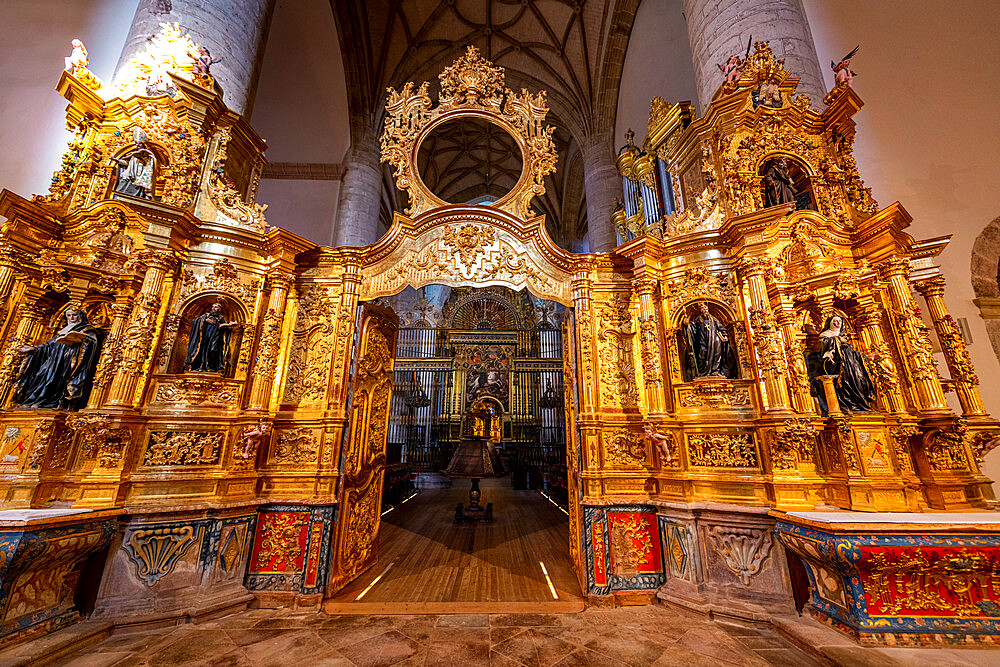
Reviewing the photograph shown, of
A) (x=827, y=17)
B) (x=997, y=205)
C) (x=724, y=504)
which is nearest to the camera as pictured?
(x=724, y=504)

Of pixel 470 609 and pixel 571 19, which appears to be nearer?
pixel 470 609

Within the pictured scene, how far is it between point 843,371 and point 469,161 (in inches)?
667

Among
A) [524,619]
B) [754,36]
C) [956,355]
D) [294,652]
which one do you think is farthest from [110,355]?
[754,36]

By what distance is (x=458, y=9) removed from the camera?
1405cm

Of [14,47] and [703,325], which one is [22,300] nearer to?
[14,47]

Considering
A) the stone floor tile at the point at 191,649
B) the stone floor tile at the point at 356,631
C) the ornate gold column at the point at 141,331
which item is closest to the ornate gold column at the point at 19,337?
the ornate gold column at the point at 141,331

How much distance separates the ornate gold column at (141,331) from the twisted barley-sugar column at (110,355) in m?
0.05

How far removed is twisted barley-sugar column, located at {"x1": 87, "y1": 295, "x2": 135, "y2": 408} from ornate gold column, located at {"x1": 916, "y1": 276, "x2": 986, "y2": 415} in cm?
849

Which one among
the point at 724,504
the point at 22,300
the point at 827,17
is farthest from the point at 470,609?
the point at 827,17

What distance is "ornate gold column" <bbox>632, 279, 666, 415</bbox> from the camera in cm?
439

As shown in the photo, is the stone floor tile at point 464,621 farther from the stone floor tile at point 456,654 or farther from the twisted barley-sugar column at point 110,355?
the twisted barley-sugar column at point 110,355

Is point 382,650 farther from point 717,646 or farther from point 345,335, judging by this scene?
point 345,335

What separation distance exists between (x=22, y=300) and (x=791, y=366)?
799 cm

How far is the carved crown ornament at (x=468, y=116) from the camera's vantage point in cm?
529
